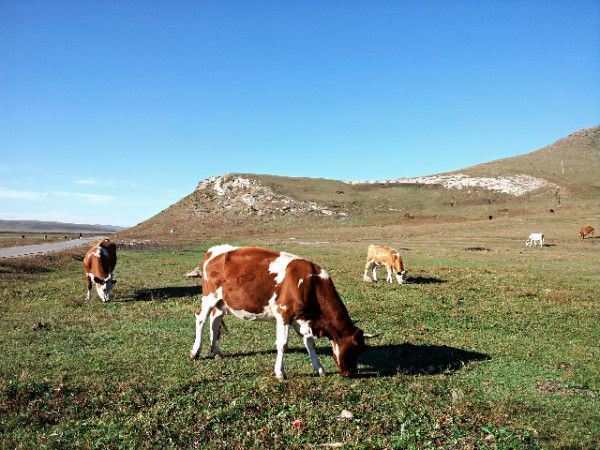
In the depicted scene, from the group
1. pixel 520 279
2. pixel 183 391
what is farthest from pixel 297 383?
pixel 520 279

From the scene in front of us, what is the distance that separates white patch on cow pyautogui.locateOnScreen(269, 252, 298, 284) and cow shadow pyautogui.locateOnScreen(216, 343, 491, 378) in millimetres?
2990

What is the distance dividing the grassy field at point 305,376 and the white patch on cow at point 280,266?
236 cm

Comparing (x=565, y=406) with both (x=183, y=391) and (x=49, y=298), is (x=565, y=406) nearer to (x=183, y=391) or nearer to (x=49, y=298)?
(x=183, y=391)

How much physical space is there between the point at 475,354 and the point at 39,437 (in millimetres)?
11130

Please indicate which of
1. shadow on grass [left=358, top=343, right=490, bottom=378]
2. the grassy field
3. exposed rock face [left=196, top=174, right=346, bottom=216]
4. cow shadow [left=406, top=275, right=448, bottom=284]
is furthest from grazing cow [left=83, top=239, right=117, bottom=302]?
exposed rock face [left=196, top=174, right=346, bottom=216]

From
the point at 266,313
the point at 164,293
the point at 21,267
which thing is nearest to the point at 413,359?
the point at 266,313

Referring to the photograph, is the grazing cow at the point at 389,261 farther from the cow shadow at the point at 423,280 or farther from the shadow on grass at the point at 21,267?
the shadow on grass at the point at 21,267

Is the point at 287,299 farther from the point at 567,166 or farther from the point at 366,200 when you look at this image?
the point at 567,166

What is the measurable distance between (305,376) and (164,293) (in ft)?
46.0

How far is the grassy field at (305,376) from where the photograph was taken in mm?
7730

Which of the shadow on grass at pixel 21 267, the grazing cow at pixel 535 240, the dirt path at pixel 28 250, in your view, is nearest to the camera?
the shadow on grass at pixel 21 267

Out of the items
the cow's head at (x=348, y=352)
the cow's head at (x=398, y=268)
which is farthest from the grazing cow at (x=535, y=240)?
the cow's head at (x=348, y=352)

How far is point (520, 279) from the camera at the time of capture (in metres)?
27.3

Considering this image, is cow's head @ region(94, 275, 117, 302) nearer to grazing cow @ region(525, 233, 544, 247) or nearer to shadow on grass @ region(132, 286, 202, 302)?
shadow on grass @ region(132, 286, 202, 302)
